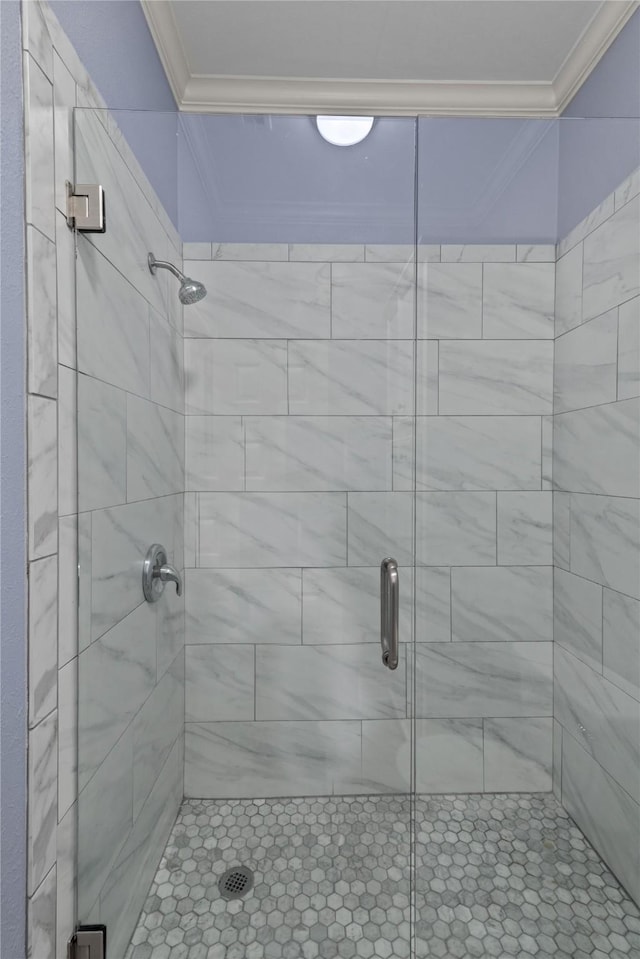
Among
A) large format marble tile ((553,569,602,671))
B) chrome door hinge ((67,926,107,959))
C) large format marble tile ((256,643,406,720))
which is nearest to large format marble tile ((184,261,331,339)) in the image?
large format marble tile ((256,643,406,720))

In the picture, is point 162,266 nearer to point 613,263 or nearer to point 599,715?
point 613,263

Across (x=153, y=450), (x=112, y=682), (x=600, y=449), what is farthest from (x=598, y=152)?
(x=112, y=682)

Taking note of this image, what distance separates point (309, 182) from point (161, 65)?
0.75 m

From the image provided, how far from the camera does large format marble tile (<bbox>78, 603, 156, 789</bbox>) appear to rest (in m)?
0.94

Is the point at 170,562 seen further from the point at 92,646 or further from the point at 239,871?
the point at 239,871

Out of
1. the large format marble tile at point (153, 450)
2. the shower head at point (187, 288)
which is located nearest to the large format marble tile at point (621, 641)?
the large format marble tile at point (153, 450)

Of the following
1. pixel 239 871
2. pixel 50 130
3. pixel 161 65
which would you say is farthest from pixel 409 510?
pixel 161 65

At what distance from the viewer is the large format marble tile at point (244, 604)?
1.18 metres

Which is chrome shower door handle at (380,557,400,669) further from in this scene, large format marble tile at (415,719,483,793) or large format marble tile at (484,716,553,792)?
large format marble tile at (484,716,553,792)

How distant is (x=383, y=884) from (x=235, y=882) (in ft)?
1.08

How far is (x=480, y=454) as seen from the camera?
1198 mm

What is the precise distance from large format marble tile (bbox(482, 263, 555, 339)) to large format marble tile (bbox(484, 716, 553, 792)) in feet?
3.14

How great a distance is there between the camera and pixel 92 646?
0.96 m

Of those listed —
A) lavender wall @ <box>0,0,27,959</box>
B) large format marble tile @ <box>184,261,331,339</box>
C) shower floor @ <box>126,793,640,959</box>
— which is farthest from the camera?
large format marble tile @ <box>184,261,331,339</box>
